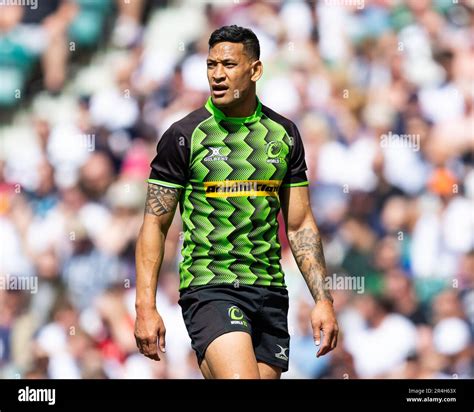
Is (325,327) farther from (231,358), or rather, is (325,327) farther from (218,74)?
(218,74)

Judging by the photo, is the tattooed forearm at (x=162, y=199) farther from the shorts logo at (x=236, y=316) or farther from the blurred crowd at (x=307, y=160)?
the blurred crowd at (x=307, y=160)

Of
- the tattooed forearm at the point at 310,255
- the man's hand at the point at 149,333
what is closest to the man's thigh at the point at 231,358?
the man's hand at the point at 149,333

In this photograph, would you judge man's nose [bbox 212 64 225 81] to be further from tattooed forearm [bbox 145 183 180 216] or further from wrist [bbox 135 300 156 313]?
wrist [bbox 135 300 156 313]

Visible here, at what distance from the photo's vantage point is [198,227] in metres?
5.62

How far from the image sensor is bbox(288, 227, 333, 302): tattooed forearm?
575 cm

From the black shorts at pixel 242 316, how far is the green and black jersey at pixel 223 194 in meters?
0.05

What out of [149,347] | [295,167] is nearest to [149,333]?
[149,347]

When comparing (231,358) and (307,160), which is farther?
(307,160)

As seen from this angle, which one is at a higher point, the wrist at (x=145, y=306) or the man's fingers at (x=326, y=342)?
the wrist at (x=145, y=306)

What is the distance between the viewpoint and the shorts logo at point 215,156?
18.6 feet

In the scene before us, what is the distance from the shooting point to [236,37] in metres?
5.74

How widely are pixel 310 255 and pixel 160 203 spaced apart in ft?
2.50

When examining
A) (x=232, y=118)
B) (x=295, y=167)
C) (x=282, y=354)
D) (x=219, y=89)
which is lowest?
(x=282, y=354)
